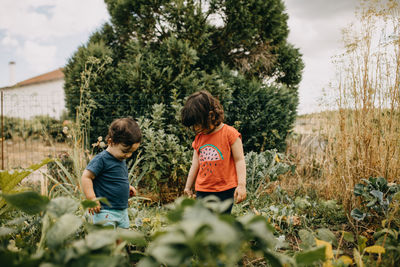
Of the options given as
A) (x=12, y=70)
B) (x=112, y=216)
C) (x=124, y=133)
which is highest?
(x=12, y=70)

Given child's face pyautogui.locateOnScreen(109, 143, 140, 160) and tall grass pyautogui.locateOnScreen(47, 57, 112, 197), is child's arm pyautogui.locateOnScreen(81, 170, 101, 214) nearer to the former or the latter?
child's face pyautogui.locateOnScreen(109, 143, 140, 160)

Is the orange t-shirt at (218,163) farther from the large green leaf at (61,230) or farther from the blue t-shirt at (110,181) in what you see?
the large green leaf at (61,230)

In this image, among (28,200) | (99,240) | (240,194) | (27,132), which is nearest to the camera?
(99,240)

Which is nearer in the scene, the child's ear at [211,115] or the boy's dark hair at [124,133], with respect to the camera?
the boy's dark hair at [124,133]

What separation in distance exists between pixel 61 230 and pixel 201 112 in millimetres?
1450

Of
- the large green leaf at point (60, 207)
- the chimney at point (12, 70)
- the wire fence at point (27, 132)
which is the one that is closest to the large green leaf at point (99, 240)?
the large green leaf at point (60, 207)

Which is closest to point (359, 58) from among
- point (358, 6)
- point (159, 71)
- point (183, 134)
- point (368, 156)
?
point (358, 6)

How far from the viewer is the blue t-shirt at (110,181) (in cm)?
186

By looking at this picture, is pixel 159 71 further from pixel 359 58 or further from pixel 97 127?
pixel 359 58

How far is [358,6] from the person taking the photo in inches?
104

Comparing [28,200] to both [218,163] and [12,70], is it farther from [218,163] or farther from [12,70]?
[12,70]

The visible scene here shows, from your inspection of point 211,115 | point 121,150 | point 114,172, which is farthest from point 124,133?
point 211,115

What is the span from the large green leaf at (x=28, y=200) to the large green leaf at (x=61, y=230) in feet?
0.44

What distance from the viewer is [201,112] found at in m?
2.09
